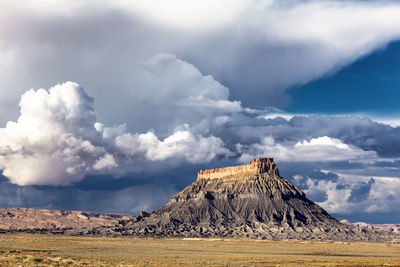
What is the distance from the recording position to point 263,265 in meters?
104

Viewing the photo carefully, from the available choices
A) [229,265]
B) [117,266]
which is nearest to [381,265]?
[229,265]

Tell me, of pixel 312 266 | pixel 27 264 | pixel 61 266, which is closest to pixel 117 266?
pixel 61 266

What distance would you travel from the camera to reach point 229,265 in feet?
333

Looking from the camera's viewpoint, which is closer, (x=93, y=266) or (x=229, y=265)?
(x=93, y=266)

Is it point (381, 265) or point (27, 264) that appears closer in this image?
point (27, 264)

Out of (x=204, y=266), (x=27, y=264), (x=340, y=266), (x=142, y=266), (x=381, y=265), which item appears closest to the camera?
(x=27, y=264)

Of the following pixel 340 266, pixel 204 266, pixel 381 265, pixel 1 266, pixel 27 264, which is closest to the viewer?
pixel 1 266

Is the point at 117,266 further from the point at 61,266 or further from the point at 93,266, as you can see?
the point at 61,266

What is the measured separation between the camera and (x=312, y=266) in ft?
343

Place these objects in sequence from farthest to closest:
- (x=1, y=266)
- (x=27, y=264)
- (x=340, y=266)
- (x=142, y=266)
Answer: (x=340, y=266) < (x=142, y=266) < (x=27, y=264) < (x=1, y=266)

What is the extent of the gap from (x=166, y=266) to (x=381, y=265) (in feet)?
176

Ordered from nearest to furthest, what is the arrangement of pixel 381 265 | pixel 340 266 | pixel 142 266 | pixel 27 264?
1. pixel 27 264
2. pixel 142 266
3. pixel 340 266
4. pixel 381 265

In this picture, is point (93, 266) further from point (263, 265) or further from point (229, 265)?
point (263, 265)

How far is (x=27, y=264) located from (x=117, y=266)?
49.8 ft
